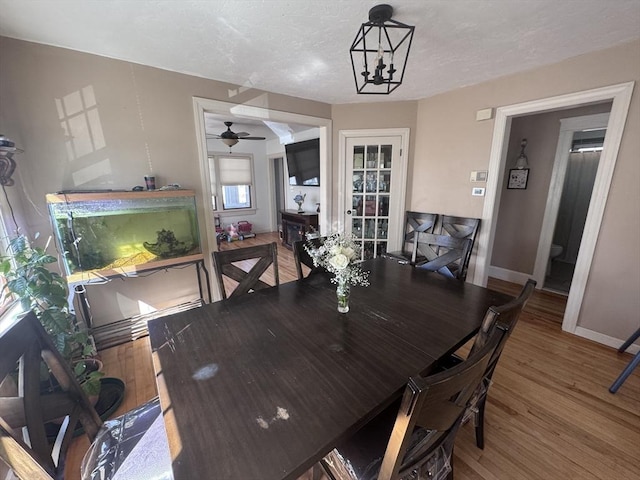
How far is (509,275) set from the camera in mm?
3768

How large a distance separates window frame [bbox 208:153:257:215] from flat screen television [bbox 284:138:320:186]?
1309mm

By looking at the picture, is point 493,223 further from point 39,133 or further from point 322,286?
point 39,133

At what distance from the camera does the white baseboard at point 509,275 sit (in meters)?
3.62

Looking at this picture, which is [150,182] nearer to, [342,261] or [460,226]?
[342,261]

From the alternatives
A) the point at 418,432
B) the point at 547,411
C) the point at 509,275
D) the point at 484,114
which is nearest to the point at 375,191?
the point at 484,114

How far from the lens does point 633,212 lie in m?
2.07

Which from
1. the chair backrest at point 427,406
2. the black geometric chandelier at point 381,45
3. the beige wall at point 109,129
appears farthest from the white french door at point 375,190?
the chair backrest at point 427,406

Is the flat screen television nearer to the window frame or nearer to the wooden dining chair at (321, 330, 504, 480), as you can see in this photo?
the window frame

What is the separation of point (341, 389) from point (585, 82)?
307 cm

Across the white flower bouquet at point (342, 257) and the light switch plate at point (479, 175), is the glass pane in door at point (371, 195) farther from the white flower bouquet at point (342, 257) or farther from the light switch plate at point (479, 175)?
the white flower bouquet at point (342, 257)

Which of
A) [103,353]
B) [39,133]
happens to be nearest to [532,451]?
[103,353]

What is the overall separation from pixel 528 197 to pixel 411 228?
1631 mm

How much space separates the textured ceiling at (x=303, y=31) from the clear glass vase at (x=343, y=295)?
62.0 inches

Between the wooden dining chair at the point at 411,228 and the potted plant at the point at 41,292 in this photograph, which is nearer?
the potted plant at the point at 41,292
